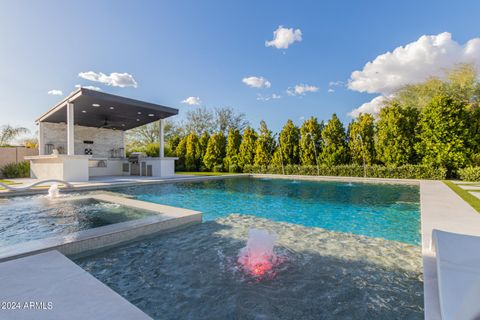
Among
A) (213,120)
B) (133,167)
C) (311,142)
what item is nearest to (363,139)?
(311,142)

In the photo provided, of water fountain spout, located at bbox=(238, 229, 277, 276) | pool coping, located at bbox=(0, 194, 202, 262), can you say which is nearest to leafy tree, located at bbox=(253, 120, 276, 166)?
pool coping, located at bbox=(0, 194, 202, 262)

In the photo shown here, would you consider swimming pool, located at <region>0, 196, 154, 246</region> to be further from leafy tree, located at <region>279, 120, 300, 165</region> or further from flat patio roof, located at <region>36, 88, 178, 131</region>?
leafy tree, located at <region>279, 120, 300, 165</region>

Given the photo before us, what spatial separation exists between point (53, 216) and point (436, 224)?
316 inches

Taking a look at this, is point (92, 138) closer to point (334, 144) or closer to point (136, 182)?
point (136, 182)

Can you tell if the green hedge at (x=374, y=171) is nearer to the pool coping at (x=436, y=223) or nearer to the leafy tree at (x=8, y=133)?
the pool coping at (x=436, y=223)

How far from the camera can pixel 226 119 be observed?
1326 inches

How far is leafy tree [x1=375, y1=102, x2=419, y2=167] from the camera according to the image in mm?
14961

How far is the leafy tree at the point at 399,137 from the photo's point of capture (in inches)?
589

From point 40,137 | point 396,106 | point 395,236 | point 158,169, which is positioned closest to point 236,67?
→ point 158,169

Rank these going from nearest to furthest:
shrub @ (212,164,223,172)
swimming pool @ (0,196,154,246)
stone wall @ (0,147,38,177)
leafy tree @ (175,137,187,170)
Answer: swimming pool @ (0,196,154,246)
stone wall @ (0,147,38,177)
shrub @ (212,164,223,172)
leafy tree @ (175,137,187,170)

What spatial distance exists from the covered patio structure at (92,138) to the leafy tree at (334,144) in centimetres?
A: 1026

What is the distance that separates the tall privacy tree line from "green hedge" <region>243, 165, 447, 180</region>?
545mm

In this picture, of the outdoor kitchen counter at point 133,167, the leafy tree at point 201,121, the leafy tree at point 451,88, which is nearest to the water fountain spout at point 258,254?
the outdoor kitchen counter at point 133,167

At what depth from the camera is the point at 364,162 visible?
16062mm
